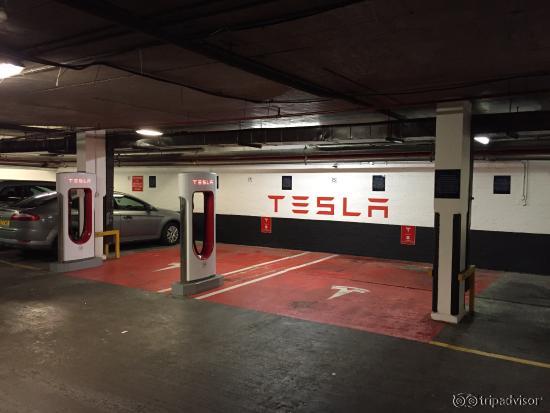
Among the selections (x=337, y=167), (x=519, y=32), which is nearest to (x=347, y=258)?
(x=337, y=167)

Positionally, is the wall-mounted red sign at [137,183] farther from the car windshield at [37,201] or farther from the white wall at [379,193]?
the car windshield at [37,201]

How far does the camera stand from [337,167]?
34.3 feet

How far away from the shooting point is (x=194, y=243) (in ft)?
21.5

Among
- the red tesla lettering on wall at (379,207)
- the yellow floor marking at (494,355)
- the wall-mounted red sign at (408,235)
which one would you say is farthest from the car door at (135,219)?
the yellow floor marking at (494,355)

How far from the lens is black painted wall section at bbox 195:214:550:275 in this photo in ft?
27.7

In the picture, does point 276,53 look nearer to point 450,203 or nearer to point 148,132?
point 450,203

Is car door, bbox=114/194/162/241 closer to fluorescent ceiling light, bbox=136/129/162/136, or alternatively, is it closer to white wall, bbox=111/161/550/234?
white wall, bbox=111/161/550/234

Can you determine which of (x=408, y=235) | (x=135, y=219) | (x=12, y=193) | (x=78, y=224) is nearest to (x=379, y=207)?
(x=408, y=235)

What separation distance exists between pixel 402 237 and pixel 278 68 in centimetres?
641

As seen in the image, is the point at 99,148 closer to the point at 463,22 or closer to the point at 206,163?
the point at 206,163

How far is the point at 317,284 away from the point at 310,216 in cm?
376

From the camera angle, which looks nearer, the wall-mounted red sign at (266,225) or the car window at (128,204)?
the car window at (128,204)

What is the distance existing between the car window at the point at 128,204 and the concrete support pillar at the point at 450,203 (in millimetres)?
7748

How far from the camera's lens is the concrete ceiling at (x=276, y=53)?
9.47 feet
